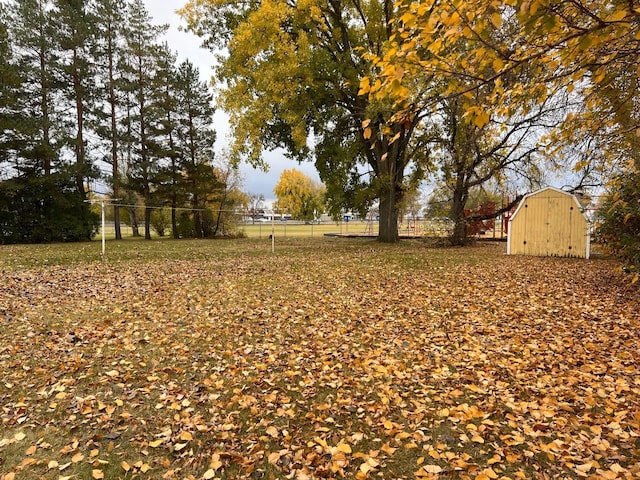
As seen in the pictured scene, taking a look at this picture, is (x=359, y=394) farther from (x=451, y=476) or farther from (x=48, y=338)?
(x=48, y=338)

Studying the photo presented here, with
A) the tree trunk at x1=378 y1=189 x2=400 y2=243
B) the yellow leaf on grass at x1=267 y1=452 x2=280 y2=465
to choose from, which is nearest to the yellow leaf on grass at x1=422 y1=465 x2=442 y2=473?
the yellow leaf on grass at x1=267 y1=452 x2=280 y2=465

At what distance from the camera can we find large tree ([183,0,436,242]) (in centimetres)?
1284

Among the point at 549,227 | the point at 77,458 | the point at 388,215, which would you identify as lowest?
the point at 77,458

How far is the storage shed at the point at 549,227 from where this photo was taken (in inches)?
497

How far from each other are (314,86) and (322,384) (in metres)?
12.6

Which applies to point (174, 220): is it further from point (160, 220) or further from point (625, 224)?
point (625, 224)

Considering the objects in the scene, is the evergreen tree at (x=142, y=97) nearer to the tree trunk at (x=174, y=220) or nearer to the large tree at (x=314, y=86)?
the tree trunk at (x=174, y=220)

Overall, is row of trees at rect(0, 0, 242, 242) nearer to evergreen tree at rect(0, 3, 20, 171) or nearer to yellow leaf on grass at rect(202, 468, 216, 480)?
evergreen tree at rect(0, 3, 20, 171)

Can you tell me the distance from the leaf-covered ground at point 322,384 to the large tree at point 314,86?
7.19 metres

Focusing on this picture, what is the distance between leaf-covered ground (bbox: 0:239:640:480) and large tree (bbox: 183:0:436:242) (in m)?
7.19

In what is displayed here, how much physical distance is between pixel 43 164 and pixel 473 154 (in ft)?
70.6

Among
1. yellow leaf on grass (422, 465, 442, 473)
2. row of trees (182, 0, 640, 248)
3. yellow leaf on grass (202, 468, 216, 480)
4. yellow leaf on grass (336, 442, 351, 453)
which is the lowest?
yellow leaf on grass (202, 468, 216, 480)

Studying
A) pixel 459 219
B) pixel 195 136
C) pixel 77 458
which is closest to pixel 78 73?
pixel 195 136

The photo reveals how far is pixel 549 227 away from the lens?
1315cm
